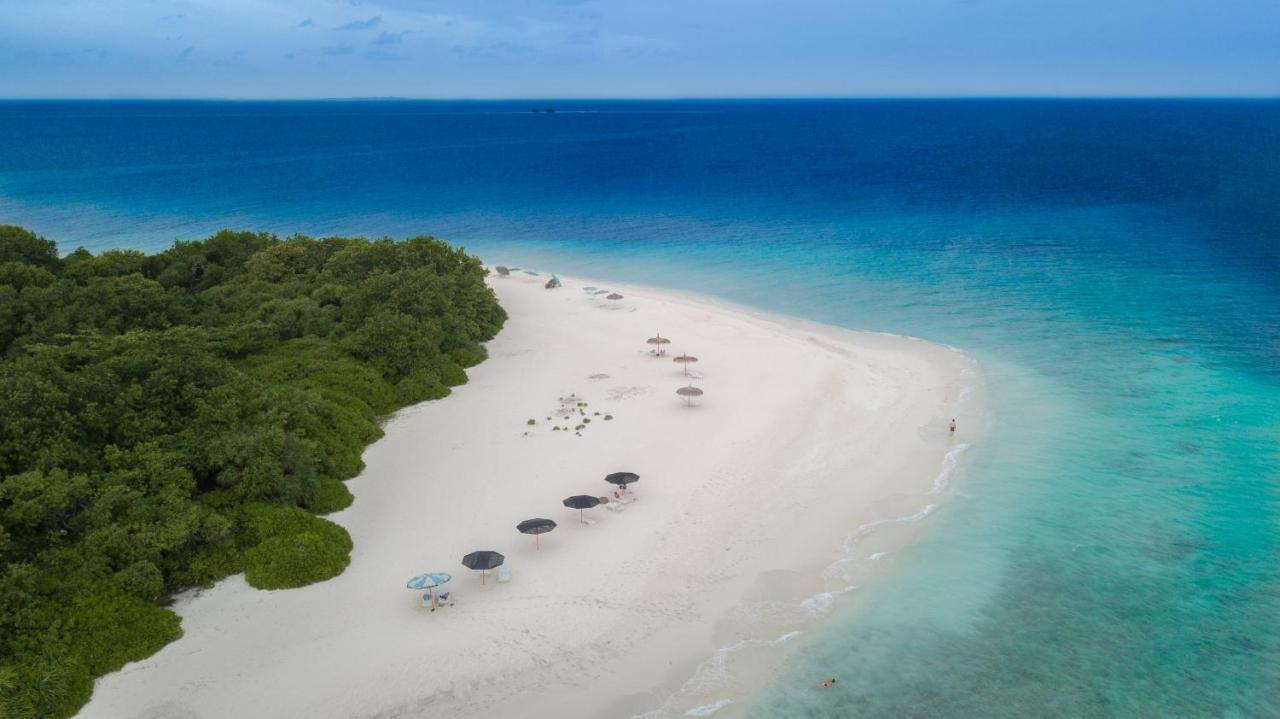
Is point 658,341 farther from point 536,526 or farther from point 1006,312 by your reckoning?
point 1006,312

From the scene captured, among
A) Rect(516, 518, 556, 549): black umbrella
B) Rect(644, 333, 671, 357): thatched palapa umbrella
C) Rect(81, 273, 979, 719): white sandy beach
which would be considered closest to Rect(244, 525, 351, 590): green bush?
Rect(81, 273, 979, 719): white sandy beach

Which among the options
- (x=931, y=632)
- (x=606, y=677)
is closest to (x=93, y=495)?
(x=606, y=677)

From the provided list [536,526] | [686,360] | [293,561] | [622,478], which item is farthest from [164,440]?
[686,360]

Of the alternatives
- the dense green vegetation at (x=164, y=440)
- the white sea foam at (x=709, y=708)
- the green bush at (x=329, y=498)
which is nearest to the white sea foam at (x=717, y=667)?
the white sea foam at (x=709, y=708)

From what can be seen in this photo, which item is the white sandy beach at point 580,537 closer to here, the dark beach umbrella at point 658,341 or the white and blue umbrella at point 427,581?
the white and blue umbrella at point 427,581

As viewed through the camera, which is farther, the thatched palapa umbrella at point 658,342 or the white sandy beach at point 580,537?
the thatched palapa umbrella at point 658,342

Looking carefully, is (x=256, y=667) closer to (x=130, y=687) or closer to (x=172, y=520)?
(x=130, y=687)

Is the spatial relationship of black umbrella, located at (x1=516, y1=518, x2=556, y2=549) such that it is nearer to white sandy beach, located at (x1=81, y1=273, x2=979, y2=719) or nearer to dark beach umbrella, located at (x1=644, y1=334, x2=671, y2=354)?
white sandy beach, located at (x1=81, y1=273, x2=979, y2=719)
